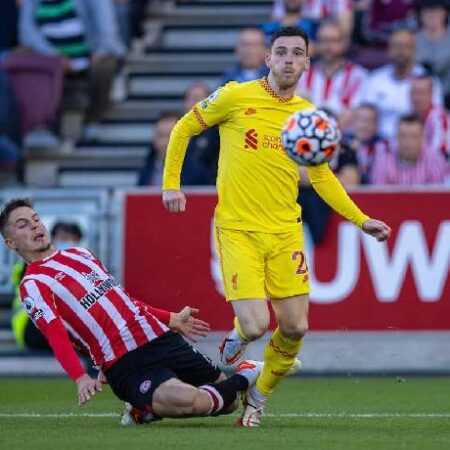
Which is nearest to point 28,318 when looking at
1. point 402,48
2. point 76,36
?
point 76,36

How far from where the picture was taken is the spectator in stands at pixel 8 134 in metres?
16.5

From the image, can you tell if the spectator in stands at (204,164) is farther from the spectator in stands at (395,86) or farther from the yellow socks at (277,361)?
the yellow socks at (277,361)

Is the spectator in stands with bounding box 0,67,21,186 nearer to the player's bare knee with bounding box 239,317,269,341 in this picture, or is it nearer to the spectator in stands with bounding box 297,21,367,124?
the spectator in stands with bounding box 297,21,367,124

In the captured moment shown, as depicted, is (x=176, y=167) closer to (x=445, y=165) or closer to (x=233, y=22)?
(x=445, y=165)

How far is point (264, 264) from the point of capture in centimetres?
1007

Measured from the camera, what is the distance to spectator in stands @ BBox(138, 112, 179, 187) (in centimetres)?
1538

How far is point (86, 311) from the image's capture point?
31.6 feet

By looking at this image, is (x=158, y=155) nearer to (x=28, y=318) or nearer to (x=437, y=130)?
(x=28, y=318)

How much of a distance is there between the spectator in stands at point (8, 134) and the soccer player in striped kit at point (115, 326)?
6.64 m

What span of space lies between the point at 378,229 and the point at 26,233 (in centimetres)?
207

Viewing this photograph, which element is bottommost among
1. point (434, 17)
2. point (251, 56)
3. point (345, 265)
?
point (345, 265)

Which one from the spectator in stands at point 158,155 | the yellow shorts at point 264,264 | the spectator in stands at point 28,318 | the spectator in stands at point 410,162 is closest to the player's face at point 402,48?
the spectator in stands at point 410,162

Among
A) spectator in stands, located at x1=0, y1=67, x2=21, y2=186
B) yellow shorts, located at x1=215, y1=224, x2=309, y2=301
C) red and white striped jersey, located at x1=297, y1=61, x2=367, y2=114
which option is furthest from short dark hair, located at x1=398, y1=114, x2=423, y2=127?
yellow shorts, located at x1=215, y1=224, x2=309, y2=301

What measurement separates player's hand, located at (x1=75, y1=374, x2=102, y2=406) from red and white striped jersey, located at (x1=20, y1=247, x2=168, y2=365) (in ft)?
1.77
